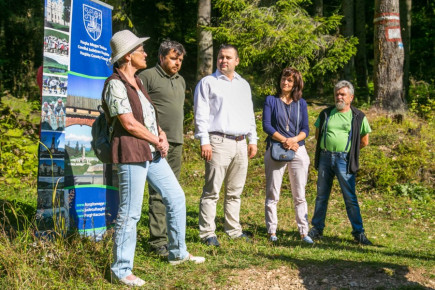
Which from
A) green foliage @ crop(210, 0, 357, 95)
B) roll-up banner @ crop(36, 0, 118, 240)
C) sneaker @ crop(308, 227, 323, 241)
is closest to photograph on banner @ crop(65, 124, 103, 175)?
roll-up banner @ crop(36, 0, 118, 240)

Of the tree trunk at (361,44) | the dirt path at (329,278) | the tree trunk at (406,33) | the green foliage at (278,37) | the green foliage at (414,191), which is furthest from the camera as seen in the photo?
the tree trunk at (361,44)

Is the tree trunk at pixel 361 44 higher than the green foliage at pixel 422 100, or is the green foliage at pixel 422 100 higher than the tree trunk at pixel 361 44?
the tree trunk at pixel 361 44

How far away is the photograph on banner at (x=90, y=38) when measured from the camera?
5.28 meters

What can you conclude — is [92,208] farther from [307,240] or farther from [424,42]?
[424,42]

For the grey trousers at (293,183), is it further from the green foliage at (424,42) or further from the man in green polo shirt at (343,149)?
the green foliage at (424,42)

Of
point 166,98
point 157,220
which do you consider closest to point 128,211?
point 157,220

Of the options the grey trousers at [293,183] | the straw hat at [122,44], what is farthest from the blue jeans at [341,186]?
the straw hat at [122,44]

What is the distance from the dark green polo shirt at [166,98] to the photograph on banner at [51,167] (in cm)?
113

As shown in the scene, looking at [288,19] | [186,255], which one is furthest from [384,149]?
[186,255]

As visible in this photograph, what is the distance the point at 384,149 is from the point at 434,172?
1096 mm

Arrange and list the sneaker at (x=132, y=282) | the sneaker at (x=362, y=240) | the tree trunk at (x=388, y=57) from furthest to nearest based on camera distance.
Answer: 1. the tree trunk at (x=388, y=57)
2. the sneaker at (x=362, y=240)
3. the sneaker at (x=132, y=282)

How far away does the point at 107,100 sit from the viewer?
418 cm

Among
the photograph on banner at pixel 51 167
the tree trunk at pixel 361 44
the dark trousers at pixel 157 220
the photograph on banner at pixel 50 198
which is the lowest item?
the dark trousers at pixel 157 220

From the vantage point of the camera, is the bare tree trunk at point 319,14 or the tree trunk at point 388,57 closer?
the tree trunk at point 388,57
